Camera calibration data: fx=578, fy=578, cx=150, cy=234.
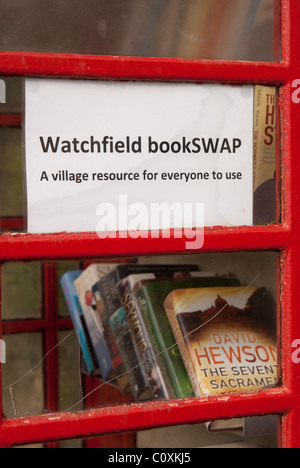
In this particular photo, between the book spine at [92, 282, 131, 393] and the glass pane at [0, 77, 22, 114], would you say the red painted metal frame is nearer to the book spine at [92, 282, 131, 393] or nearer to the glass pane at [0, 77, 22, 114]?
the glass pane at [0, 77, 22, 114]

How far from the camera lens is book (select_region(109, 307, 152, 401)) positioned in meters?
1.37

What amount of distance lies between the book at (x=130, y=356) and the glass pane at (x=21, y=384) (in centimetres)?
22

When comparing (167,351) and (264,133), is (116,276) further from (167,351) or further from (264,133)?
(264,133)

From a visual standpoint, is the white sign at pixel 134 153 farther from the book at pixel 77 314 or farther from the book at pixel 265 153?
the book at pixel 77 314

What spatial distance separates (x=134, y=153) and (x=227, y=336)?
1.63ft

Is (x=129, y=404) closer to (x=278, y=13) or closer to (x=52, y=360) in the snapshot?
(x=52, y=360)

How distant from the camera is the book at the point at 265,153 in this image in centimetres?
125

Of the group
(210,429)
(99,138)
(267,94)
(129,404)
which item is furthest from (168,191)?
(210,429)

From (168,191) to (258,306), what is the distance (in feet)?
1.27

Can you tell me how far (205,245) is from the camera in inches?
46.8

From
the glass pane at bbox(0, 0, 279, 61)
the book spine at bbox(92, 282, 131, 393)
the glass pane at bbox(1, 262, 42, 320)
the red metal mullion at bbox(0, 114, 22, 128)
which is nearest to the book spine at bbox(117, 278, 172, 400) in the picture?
the book spine at bbox(92, 282, 131, 393)

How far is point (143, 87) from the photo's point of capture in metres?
1.17

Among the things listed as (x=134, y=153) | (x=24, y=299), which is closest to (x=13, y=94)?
(x=134, y=153)

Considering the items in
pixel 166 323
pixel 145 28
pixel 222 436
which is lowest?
pixel 222 436
